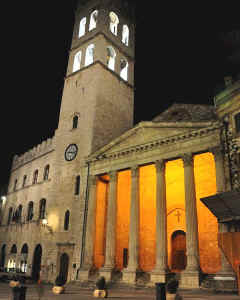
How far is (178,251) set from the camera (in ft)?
73.9

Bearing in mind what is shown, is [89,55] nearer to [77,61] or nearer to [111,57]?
[77,61]

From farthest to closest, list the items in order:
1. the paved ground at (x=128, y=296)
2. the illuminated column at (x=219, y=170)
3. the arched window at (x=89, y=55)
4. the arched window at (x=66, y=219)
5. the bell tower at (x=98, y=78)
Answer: the arched window at (x=89, y=55), the bell tower at (x=98, y=78), the arched window at (x=66, y=219), the illuminated column at (x=219, y=170), the paved ground at (x=128, y=296)

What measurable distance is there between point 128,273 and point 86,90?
58.2 ft

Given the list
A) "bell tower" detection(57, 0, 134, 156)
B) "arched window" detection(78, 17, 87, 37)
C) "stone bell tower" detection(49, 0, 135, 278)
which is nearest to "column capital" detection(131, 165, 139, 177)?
"stone bell tower" detection(49, 0, 135, 278)

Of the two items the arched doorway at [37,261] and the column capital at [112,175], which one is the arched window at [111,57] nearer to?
the column capital at [112,175]

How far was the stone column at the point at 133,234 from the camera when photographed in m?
18.7

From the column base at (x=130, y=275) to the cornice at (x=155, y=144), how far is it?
8258 mm

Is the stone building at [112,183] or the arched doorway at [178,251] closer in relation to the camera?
the stone building at [112,183]

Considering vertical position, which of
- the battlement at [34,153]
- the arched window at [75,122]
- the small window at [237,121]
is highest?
the arched window at [75,122]

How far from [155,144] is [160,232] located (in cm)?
606

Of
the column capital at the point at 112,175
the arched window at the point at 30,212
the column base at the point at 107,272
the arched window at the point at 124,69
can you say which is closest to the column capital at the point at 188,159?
the column capital at the point at 112,175

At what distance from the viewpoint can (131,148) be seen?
862 inches

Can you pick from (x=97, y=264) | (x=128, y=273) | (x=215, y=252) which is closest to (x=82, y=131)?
(x=97, y=264)

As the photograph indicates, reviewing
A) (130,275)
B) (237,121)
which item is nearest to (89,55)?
(237,121)
